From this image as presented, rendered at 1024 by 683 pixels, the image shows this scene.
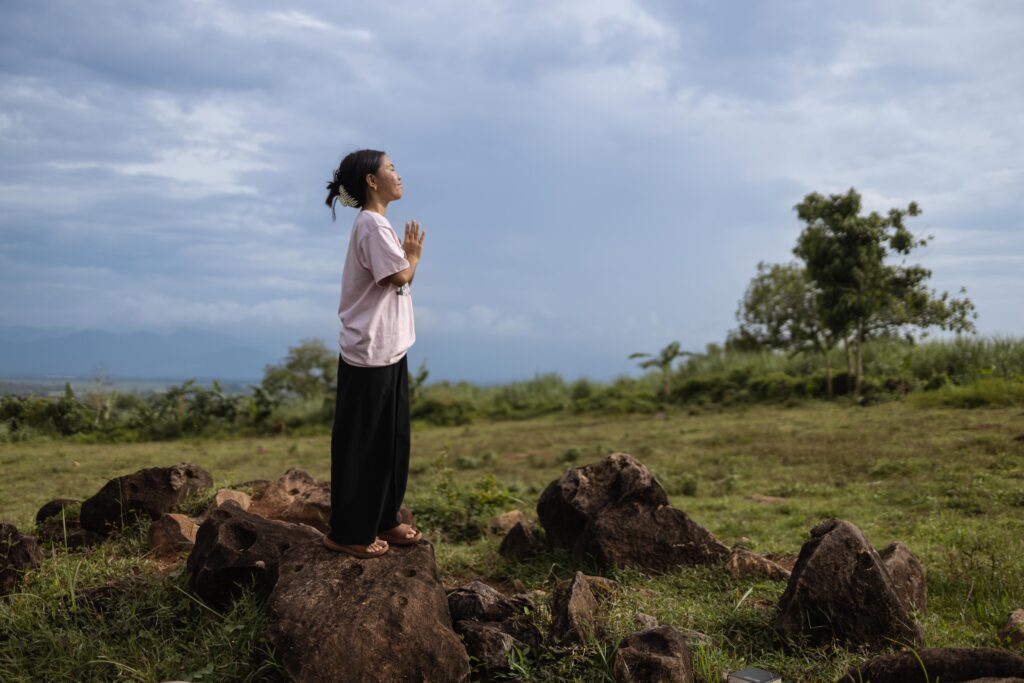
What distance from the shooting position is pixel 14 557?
239 inches

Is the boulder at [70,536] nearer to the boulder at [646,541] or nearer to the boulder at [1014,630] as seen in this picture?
the boulder at [646,541]

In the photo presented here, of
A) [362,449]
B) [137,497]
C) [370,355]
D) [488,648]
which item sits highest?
[370,355]

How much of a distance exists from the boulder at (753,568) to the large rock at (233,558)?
3.22m

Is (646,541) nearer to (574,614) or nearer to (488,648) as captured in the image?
(574,614)

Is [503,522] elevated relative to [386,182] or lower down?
lower down

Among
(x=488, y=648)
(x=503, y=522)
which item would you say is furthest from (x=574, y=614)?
(x=503, y=522)

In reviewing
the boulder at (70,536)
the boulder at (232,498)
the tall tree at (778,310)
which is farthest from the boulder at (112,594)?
the tall tree at (778,310)

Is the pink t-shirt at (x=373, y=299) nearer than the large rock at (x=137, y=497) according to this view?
Yes

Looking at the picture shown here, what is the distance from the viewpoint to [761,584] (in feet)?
20.4

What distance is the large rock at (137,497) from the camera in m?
7.24

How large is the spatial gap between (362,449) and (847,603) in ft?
10.1

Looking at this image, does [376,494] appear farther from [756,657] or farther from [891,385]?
[891,385]

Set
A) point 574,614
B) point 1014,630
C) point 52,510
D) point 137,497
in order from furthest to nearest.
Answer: point 52,510 → point 137,497 → point 1014,630 → point 574,614

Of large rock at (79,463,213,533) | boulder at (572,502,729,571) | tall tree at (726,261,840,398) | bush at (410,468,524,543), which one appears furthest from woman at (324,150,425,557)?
tall tree at (726,261,840,398)
